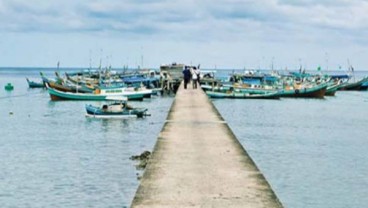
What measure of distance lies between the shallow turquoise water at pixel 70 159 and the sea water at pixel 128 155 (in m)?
0.03

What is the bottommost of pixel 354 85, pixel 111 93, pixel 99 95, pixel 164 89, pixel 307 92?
pixel 354 85

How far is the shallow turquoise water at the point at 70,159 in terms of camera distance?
2039 centimetres

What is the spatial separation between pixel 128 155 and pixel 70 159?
8.24 ft

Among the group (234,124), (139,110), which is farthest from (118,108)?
(234,124)

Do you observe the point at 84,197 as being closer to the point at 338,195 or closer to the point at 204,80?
the point at 338,195

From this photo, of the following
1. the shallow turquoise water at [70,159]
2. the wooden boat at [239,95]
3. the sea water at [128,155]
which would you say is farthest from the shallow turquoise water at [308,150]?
the wooden boat at [239,95]

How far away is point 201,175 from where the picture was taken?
1213 centimetres

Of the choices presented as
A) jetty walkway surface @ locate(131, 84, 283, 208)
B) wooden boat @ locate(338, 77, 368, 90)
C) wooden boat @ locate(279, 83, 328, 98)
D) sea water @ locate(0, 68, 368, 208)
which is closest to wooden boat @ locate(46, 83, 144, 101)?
sea water @ locate(0, 68, 368, 208)

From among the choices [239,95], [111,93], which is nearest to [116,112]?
[111,93]

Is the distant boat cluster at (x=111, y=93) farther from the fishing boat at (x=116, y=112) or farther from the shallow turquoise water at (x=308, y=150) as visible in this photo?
the shallow turquoise water at (x=308, y=150)

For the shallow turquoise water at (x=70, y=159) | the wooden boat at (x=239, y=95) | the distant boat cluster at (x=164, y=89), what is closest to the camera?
the shallow turquoise water at (x=70, y=159)

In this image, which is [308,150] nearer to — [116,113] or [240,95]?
[116,113]

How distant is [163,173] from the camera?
40.3 ft

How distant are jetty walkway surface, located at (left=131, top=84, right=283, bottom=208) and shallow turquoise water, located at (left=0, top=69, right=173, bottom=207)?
3831 millimetres
